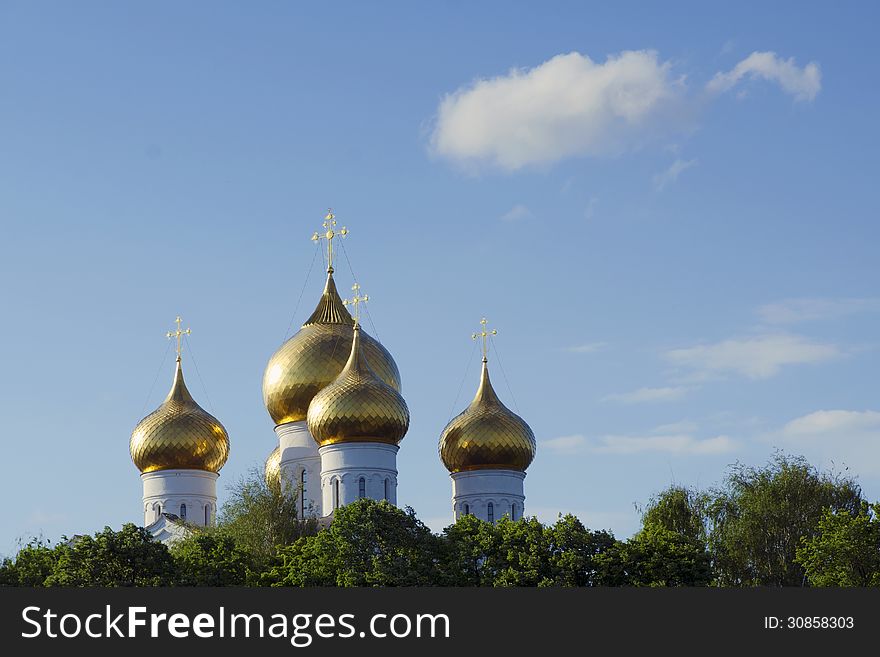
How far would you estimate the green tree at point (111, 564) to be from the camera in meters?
36.5

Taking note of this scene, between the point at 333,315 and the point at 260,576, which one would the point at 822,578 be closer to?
the point at 260,576

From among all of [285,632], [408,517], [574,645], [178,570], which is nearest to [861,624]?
[574,645]

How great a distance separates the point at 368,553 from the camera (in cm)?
3819

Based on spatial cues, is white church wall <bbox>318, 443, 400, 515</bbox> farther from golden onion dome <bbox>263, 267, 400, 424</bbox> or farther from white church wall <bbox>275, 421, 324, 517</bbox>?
golden onion dome <bbox>263, 267, 400, 424</bbox>

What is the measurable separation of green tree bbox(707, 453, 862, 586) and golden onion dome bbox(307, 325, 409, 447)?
396 inches

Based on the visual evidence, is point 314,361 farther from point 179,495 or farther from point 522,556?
point 522,556

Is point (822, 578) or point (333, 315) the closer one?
point (822, 578)

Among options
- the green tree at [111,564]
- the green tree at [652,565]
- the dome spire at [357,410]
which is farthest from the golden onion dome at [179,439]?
the green tree at [652,565]

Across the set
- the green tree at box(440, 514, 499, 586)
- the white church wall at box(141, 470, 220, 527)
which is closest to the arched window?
the white church wall at box(141, 470, 220, 527)

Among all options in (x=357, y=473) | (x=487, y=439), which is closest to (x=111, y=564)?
(x=357, y=473)

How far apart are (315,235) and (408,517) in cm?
1741

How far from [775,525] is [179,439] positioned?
18.8 meters

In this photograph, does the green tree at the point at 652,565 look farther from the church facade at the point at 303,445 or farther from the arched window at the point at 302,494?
the arched window at the point at 302,494

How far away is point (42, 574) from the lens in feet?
127
